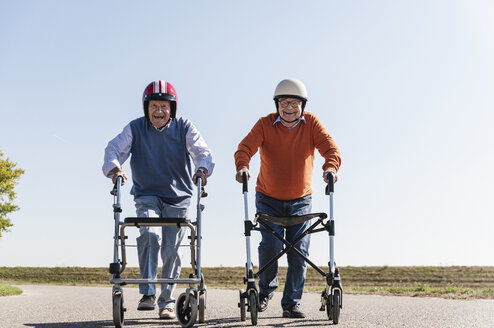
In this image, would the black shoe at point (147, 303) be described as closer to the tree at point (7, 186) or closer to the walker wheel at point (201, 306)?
the walker wheel at point (201, 306)

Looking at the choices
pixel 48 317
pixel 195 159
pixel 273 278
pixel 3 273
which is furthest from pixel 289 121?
pixel 3 273

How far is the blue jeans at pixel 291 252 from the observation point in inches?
244

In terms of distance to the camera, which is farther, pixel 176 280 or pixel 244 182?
pixel 244 182

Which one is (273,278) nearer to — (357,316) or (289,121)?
(357,316)

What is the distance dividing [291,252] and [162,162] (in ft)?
5.73

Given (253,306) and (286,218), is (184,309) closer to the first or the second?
(253,306)

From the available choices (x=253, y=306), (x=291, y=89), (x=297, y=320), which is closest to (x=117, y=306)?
(x=253, y=306)

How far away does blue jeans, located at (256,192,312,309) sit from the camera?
6.21 metres

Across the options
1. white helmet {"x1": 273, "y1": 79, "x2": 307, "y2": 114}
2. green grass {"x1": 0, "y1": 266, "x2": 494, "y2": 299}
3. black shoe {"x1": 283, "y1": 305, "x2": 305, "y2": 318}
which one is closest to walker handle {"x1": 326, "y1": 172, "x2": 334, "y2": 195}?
white helmet {"x1": 273, "y1": 79, "x2": 307, "y2": 114}

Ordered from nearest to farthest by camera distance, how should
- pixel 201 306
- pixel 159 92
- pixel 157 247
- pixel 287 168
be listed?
pixel 201 306
pixel 157 247
pixel 159 92
pixel 287 168

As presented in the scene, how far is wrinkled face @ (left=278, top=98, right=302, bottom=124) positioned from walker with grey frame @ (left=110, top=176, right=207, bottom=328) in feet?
4.60

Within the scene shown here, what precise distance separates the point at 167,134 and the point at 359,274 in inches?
906

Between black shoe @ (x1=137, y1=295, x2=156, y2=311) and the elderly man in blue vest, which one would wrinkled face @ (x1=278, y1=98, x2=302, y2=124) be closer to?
the elderly man in blue vest

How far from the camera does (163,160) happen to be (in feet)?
19.4
